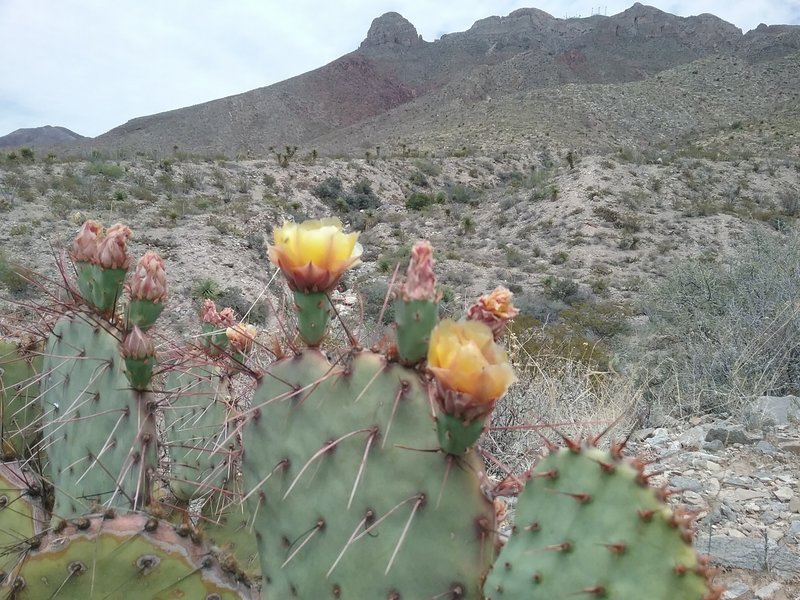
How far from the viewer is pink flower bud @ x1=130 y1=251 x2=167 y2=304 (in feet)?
5.72

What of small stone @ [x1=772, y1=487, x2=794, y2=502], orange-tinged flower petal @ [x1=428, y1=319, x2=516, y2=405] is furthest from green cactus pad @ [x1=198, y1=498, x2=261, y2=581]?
small stone @ [x1=772, y1=487, x2=794, y2=502]

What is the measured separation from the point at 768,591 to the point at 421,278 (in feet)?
8.47

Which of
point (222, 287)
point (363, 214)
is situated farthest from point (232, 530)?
point (363, 214)

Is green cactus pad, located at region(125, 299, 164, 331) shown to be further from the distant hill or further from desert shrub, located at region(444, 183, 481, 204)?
the distant hill

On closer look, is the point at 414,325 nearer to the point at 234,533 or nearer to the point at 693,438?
the point at 234,533

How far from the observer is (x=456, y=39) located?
94250 millimetres

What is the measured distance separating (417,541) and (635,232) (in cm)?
1764

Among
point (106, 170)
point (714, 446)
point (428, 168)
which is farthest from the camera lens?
point (428, 168)

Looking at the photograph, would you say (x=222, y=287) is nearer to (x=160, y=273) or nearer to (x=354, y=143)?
(x=160, y=273)

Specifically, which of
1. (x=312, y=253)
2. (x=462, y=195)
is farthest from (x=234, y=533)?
(x=462, y=195)

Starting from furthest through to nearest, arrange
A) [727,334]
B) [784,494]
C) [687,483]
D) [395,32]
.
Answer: [395,32] < [727,334] < [687,483] < [784,494]

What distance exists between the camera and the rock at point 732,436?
421cm

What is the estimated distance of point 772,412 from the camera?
Answer: 4469 mm

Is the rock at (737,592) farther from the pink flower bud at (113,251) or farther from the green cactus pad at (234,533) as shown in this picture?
the pink flower bud at (113,251)
